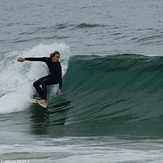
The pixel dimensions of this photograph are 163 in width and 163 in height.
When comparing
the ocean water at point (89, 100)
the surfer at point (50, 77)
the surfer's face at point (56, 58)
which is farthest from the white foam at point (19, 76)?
the surfer's face at point (56, 58)

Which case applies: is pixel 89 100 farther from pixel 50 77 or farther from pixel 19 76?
pixel 19 76

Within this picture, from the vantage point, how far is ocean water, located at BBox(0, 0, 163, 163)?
30.0ft

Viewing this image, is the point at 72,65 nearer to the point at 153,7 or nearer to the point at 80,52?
the point at 80,52

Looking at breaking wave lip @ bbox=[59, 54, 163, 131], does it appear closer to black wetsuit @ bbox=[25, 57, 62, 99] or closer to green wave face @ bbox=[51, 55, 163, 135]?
green wave face @ bbox=[51, 55, 163, 135]

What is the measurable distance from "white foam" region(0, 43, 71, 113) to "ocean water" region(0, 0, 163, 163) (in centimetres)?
3

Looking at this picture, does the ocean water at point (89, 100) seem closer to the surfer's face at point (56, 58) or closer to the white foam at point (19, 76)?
the white foam at point (19, 76)

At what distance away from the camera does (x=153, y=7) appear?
4294 centimetres

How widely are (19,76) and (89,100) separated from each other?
3.22 metres

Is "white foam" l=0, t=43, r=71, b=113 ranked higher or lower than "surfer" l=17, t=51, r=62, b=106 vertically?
lower

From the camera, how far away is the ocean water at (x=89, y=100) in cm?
916

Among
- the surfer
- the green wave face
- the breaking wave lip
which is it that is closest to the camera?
the green wave face

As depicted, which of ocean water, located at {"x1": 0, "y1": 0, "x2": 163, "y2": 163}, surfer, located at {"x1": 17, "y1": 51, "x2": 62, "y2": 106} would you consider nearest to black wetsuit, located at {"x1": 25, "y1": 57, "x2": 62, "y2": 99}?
surfer, located at {"x1": 17, "y1": 51, "x2": 62, "y2": 106}

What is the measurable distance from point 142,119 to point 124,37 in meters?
14.2

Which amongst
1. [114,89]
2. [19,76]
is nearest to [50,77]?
Result: [114,89]
